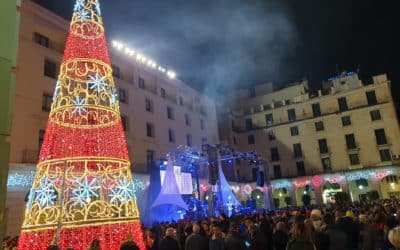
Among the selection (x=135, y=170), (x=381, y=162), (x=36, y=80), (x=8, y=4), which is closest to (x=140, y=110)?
(x=135, y=170)

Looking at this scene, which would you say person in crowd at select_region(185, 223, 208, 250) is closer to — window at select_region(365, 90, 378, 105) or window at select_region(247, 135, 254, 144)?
window at select_region(365, 90, 378, 105)

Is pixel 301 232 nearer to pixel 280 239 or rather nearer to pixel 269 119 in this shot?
pixel 280 239

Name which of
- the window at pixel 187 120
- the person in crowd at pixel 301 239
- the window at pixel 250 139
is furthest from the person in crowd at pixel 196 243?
the window at pixel 250 139

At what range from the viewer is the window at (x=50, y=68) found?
1972cm

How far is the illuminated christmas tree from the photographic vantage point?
6.66 m

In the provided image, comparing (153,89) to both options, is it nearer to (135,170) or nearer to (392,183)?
(135,170)

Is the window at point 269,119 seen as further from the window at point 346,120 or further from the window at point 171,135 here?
the window at point 171,135

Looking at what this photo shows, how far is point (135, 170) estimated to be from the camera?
24.4m

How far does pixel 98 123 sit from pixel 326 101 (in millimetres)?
39321

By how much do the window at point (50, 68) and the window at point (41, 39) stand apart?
1.23m

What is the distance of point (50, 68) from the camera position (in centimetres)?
2005

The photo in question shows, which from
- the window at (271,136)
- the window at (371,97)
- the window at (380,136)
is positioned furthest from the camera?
the window at (271,136)

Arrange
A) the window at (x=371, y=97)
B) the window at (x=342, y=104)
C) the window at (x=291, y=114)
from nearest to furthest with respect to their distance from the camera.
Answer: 1. the window at (x=371, y=97)
2. the window at (x=342, y=104)
3. the window at (x=291, y=114)

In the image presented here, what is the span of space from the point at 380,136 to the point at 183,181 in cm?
2645
